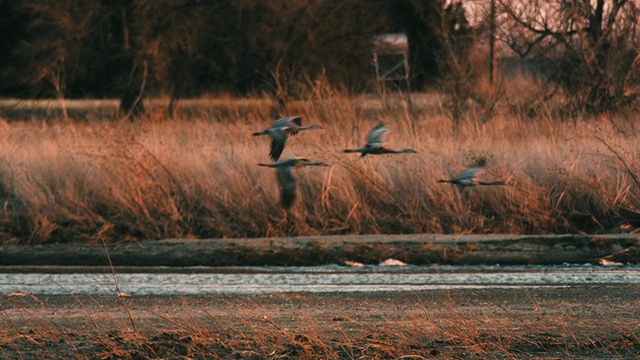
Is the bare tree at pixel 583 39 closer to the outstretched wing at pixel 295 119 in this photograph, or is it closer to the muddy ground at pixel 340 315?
the muddy ground at pixel 340 315

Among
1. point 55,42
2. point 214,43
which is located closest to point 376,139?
point 55,42

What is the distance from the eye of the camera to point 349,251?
31.1ft

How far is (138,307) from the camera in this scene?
7.20 meters

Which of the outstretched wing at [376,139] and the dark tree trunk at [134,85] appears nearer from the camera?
the outstretched wing at [376,139]

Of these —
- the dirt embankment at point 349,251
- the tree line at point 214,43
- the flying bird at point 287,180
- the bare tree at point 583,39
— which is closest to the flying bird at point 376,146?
the flying bird at point 287,180

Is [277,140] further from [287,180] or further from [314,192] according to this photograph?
[314,192]

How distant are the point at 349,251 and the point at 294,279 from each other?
1159mm

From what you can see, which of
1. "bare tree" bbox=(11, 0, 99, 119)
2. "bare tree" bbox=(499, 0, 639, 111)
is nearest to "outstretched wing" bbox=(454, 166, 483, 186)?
"bare tree" bbox=(499, 0, 639, 111)

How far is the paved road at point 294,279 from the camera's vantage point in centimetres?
793

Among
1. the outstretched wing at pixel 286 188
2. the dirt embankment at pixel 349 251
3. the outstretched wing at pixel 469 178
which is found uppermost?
the outstretched wing at pixel 286 188

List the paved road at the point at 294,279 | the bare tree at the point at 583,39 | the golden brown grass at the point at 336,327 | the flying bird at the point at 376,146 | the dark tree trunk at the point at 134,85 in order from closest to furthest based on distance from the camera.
Result: the golden brown grass at the point at 336,327 < the flying bird at the point at 376,146 < the paved road at the point at 294,279 < the bare tree at the point at 583,39 < the dark tree trunk at the point at 134,85

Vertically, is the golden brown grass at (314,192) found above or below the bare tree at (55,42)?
below

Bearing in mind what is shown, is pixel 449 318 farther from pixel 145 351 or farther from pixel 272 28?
pixel 272 28

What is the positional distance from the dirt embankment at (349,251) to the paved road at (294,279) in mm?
265
